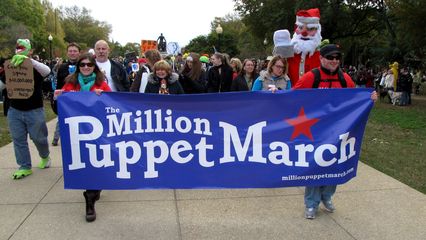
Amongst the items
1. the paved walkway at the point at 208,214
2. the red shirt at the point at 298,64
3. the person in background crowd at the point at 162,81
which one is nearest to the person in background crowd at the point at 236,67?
the red shirt at the point at 298,64

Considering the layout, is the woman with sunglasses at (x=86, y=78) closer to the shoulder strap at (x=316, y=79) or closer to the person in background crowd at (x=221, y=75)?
the shoulder strap at (x=316, y=79)

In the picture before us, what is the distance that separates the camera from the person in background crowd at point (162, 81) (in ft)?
17.3

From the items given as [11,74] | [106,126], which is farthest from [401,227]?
[11,74]

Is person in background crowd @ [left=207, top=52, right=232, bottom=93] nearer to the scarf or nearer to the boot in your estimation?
the scarf

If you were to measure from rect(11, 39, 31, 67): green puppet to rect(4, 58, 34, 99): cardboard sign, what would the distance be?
51 mm

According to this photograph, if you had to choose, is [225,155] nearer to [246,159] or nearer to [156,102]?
[246,159]

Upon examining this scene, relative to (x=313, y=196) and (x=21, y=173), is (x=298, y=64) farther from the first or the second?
(x=21, y=173)

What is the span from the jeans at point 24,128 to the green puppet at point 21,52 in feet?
2.01

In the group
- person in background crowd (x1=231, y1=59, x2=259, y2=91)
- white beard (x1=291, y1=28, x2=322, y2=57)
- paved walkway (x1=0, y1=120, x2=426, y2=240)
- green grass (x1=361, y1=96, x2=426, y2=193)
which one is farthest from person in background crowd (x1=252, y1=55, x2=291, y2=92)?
green grass (x1=361, y1=96, x2=426, y2=193)

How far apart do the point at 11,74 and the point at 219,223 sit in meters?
3.29

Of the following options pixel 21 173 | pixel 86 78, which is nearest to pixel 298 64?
pixel 86 78

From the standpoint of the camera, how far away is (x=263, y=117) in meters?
4.41

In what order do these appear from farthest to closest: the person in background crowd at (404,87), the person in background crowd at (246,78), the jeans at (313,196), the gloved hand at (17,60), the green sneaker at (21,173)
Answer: the person in background crowd at (404,87)
the person in background crowd at (246,78)
the green sneaker at (21,173)
the gloved hand at (17,60)
the jeans at (313,196)

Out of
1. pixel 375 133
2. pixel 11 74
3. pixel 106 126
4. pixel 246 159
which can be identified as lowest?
pixel 375 133
